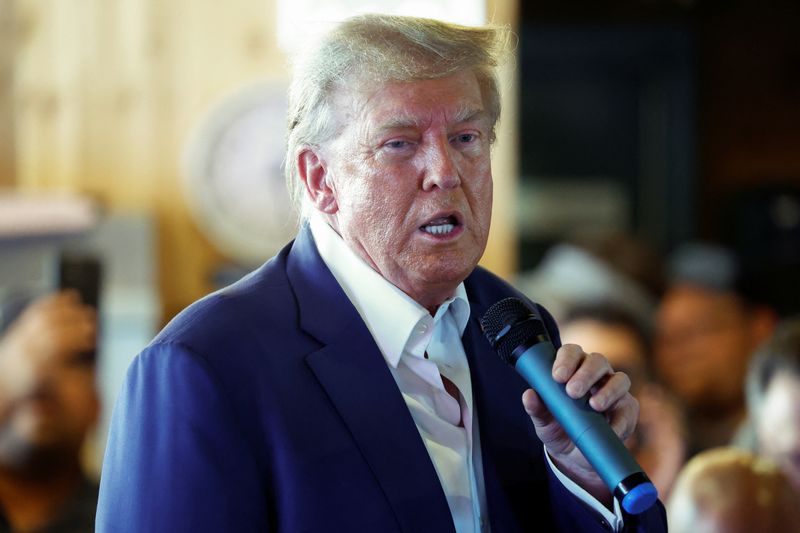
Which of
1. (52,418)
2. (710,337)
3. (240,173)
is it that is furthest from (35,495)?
(710,337)

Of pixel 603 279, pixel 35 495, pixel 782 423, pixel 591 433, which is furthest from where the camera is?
pixel 603 279

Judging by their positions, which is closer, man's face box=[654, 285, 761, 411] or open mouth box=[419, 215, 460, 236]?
open mouth box=[419, 215, 460, 236]

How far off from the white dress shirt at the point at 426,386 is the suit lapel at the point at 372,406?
25 millimetres

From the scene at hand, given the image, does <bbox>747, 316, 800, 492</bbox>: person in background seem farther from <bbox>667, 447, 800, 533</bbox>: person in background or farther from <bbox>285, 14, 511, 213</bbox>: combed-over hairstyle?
<bbox>285, 14, 511, 213</bbox>: combed-over hairstyle

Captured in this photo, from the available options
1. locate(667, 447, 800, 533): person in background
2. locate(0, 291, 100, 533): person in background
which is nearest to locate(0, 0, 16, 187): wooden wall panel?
locate(0, 291, 100, 533): person in background

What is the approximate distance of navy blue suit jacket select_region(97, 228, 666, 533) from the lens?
3.47ft

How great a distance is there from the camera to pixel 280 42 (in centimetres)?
382

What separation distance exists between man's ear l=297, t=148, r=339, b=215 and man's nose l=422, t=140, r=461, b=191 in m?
0.12

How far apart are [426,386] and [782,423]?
4.29ft

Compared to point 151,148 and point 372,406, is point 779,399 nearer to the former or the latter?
point 372,406

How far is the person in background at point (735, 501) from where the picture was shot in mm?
1640

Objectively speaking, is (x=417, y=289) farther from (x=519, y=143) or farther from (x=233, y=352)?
(x=519, y=143)

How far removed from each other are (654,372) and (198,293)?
5.24ft

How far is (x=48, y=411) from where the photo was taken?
265 centimetres
